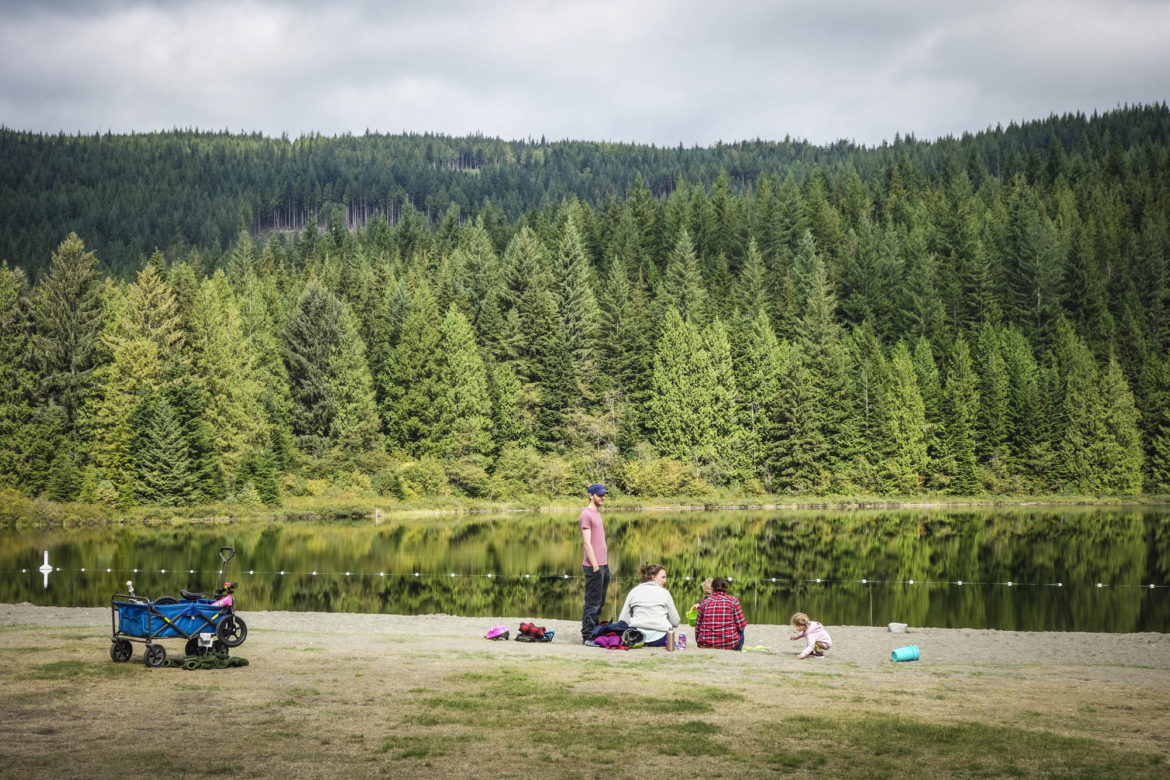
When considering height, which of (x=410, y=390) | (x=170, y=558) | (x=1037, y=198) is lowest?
(x=170, y=558)

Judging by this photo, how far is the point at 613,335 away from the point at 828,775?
81734mm

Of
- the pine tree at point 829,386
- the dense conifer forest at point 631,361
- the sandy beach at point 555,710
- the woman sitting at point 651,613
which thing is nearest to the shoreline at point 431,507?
the dense conifer forest at point 631,361

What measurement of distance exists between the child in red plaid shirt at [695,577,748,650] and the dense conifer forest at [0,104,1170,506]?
51579 millimetres

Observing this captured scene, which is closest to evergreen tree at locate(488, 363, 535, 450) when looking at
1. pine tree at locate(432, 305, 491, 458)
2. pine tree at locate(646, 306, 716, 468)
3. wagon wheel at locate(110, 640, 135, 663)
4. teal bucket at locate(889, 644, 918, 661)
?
pine tree at locate(432, 305, 491, 458)

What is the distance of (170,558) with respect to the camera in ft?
132

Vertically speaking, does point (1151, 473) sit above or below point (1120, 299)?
below

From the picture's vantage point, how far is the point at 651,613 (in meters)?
18.0

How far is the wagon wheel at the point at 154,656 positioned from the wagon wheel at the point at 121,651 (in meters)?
0.46

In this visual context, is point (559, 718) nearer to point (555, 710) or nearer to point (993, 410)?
point (555, 710)

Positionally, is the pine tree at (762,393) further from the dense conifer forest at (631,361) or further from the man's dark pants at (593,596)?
the man's dark pants at (593,596)

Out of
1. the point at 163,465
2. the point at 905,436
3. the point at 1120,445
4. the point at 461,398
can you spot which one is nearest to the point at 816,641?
the point at 163,465

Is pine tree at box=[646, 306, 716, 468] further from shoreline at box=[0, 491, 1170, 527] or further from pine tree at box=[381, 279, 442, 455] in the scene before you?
pine tree at box=[381, 279, 442, 455]

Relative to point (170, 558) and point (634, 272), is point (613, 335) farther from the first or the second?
point (170, 558)

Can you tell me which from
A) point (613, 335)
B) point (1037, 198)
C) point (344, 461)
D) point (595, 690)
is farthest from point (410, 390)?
point (1037, 198)
